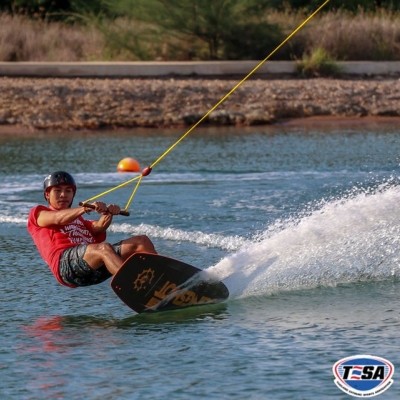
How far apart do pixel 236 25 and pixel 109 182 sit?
12.3 metres

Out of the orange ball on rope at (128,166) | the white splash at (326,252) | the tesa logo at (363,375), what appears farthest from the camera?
the orange ball on rope at (128,166)

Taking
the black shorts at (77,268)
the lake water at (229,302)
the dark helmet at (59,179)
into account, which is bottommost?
the lake water at (229,302)

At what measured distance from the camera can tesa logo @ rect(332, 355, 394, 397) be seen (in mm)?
6266

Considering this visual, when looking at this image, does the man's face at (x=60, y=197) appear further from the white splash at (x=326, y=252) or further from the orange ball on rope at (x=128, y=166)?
the orange ball on rope at (x=128, y=166)

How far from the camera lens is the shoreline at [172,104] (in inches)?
903

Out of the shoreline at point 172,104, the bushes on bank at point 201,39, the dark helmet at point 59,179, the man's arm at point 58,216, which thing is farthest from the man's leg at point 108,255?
the bushes on bank at point 201,39

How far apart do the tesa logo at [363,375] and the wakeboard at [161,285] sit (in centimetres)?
164

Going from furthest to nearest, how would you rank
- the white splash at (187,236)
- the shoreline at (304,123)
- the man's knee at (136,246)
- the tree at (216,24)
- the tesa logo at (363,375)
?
the tree at (216,24) < the shoreline at (304,123) < the white splash at (187,236) < the man's knee at (136,246) < the tesa logo at (363,375)

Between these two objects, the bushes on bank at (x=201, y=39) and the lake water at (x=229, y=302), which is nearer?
the lake water at (x=229, y=302)

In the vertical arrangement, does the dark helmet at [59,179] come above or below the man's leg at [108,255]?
above

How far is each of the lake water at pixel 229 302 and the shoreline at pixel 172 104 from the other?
717 centimetres

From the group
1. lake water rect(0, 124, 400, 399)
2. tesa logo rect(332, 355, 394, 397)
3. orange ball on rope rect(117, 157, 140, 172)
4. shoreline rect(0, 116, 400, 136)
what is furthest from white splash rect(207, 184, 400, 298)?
shoreline rect(0, 116, 400, 136)

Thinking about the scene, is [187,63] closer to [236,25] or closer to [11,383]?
[236,25]

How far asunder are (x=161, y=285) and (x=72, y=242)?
0.71m
